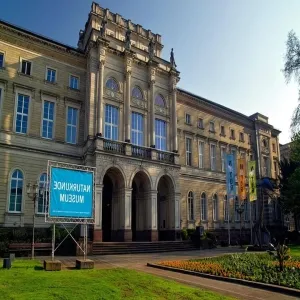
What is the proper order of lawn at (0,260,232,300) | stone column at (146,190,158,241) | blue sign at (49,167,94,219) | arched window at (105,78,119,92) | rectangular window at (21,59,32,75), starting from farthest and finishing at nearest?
arched window at (105,78,119,92)
stone column at (146,190,158,241)
rectangular window at (21,59,32,75)
blue sign at (49,167,94,219)
lawn at (0,260,232,300)

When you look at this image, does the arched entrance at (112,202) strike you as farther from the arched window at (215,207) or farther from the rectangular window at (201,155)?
the arched window at (215,207)

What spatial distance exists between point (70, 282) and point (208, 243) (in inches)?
866

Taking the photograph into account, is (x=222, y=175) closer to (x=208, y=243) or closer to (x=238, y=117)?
(x=238, y=117)

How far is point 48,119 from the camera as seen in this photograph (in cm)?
2820

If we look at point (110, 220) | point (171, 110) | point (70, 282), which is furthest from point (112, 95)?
point (70, 282)

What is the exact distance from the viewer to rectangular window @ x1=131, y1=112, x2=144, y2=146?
103ft

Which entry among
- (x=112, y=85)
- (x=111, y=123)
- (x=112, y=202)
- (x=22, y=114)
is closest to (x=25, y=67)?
(x=22, y=114)

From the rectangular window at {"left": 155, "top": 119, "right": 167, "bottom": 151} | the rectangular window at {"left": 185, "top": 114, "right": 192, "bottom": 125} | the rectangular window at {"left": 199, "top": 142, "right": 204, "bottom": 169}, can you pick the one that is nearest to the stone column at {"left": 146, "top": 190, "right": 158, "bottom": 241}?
the rectangular window at {"left": 155, "top": 119, "right": 167, "bottom": 151}

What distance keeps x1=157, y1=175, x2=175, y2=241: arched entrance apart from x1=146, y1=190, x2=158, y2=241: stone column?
243cm

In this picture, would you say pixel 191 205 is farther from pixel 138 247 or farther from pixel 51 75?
pixel 51 75

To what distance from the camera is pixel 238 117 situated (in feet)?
152

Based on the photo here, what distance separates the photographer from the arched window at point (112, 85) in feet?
100

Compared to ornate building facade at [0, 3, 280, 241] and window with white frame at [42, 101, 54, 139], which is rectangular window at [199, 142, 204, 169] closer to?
ornate building facade at [0, 3, 280, 241]

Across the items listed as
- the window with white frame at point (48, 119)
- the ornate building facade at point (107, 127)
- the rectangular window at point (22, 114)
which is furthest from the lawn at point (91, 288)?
the window with white frame at point (48, 119)
